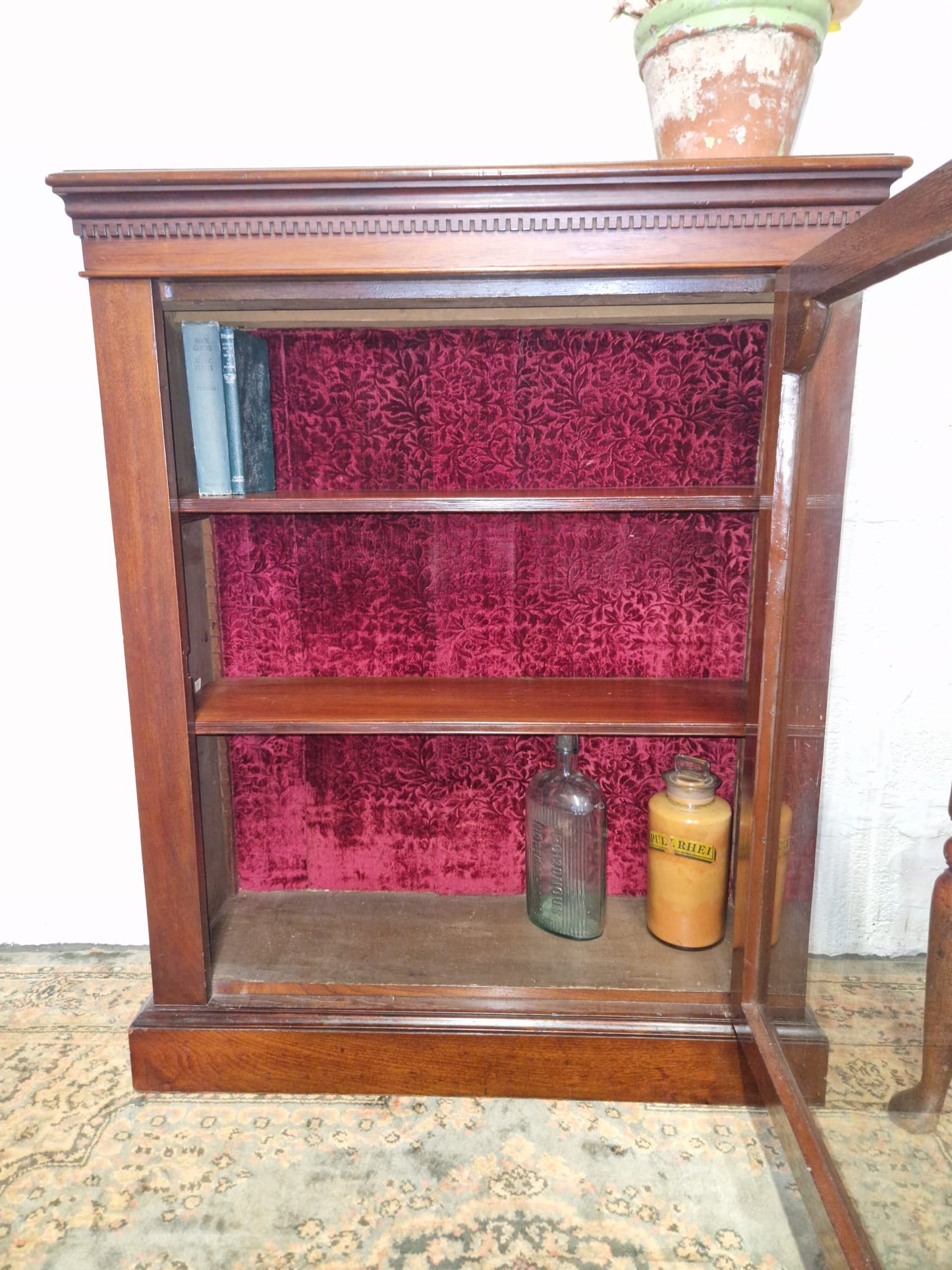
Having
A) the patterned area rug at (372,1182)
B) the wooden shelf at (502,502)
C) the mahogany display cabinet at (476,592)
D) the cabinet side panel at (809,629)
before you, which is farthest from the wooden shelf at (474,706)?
the patterned area rug at (372,1182)

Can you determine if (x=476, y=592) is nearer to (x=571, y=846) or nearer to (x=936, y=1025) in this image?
(x=571, y=846)

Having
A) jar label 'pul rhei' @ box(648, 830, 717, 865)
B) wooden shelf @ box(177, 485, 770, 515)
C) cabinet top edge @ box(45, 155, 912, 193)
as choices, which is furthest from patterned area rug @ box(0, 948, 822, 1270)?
cabinet top edge @ box(45, 155, 912, 193)

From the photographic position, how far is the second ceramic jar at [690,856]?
1607 mm

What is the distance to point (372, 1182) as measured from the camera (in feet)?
4.38

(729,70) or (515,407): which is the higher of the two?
(729,70)

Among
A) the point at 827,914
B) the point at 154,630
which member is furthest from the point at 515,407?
the point at 827,914

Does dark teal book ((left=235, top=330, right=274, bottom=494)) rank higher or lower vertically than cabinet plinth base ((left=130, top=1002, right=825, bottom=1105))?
higher

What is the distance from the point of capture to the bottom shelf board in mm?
1544

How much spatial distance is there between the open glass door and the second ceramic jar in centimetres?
14

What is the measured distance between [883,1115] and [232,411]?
1373 mm

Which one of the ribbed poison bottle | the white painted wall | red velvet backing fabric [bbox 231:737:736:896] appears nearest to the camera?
the white painted wall

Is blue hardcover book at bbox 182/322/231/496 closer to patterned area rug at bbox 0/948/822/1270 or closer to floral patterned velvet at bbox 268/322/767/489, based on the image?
floral patterned velvet at bbox 268/322/767/489

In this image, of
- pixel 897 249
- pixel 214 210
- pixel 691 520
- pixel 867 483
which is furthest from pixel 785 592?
pixel 214 210

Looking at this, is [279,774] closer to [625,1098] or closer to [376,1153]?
[376,1153]
